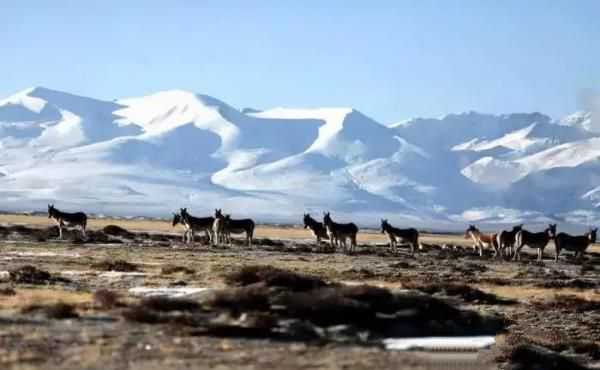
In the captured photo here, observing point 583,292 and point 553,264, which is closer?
point 583,292

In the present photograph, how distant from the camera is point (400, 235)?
72.9m

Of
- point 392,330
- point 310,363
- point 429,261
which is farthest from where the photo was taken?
point 429,261

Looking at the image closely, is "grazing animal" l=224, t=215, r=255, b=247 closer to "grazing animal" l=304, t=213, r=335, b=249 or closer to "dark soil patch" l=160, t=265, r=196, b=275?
"grazing animal" l=304, t=213, r=335, b=249

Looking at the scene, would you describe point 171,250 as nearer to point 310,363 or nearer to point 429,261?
point 429,261

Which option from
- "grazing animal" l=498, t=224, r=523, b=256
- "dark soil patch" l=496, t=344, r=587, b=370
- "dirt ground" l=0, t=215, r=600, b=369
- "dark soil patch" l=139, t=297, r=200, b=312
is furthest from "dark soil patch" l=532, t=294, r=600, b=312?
"grazing animal" l=498, t=224, r=523, b=256

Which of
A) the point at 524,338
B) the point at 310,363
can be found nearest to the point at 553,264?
the point at 524,338

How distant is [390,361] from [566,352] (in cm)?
765

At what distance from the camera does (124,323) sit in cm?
1912

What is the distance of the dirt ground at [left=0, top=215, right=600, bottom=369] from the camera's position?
17.4 m

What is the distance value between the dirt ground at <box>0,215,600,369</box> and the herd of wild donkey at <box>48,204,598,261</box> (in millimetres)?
4215

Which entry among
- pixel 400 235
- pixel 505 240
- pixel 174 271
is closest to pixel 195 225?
pixel 400 235

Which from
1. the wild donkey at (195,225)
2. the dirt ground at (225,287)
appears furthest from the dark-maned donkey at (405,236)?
the wild donkey at (195,225)

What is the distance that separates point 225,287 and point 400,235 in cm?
4594

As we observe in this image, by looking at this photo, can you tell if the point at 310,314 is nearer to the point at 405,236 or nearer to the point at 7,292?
the point at 7,292
